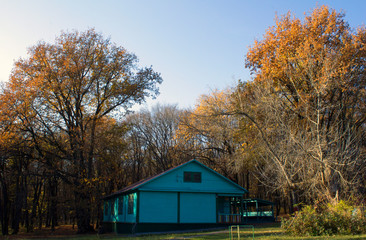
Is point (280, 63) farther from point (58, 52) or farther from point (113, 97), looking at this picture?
point (58, 52)

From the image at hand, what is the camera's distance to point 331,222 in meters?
15.7

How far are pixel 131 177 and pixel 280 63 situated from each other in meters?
34.5

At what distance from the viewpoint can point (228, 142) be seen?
3403cm

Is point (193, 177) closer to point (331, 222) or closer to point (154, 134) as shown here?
point (331, 222)

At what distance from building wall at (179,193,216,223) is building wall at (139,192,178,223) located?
2.12 ft

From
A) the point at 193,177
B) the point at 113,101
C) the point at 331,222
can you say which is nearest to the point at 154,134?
the point at 113,101

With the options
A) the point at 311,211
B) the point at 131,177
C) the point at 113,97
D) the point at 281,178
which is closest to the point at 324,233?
the point at 311,211

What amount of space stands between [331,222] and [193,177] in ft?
41.3

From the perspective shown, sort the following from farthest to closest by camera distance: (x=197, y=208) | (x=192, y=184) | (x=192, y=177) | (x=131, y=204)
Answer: (x=192, y=177) < (x=192, y=184) < (x=197, y=208) < (x=131, y=204)

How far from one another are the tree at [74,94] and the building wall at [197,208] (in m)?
8.67

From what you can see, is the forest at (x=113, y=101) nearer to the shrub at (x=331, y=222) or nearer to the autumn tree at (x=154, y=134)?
the shrub at (x=331, y=222)

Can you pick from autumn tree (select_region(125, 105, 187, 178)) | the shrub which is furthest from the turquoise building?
autumn tree (select_region(125, 105, 187, 178))

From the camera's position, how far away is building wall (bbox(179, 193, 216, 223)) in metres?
25.9

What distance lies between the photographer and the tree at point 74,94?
1137 inches
